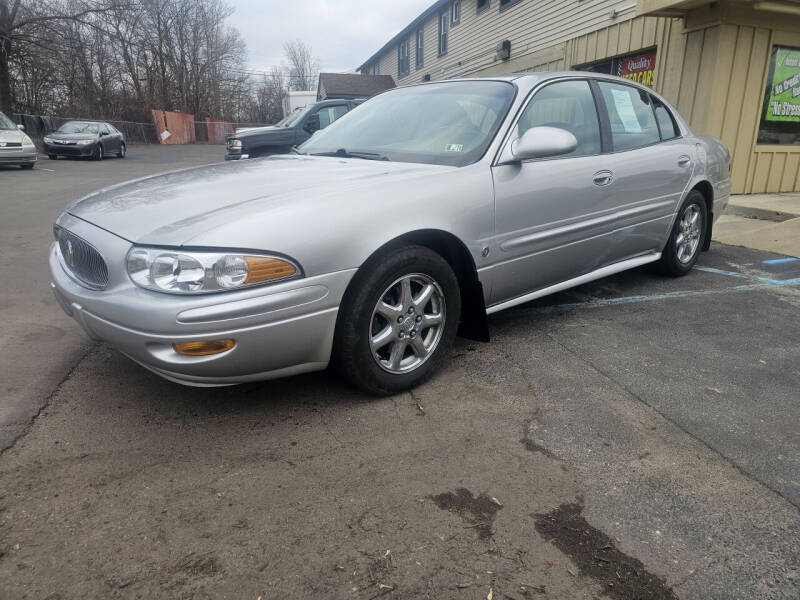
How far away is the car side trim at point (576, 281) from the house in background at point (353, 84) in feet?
86.3

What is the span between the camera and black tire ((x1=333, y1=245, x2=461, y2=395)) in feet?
8.38

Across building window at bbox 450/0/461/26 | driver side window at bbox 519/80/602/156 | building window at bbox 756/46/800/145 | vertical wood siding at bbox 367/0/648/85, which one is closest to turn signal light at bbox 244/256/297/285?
driver side window at bbox 519/80/602/156

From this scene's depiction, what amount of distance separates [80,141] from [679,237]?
1988 centimetres

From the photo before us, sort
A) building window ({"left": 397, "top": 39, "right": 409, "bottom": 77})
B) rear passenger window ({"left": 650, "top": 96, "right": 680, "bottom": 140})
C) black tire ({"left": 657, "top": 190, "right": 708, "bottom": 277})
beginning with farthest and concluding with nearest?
building window ({"left": 397, "top": 39, "right": 409, "bottom": 77}), black tire ({"left": 657, "top": 190, "right": 708, "bottom": 277}), rear passenger window ({"left": 650, "top": 96, "right": 680, "bottom": 140})

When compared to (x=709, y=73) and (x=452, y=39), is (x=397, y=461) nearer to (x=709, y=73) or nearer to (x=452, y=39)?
(x=709, y=73)

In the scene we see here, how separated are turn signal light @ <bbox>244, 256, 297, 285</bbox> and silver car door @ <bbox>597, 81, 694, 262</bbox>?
247 cm

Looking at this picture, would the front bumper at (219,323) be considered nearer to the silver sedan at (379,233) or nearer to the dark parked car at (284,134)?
the silver sedan at (379,233)

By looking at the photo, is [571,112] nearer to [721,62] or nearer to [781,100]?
[721,62]

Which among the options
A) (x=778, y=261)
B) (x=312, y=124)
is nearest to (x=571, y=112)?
(x=778, y=261)

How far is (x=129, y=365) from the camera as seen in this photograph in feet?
10.3

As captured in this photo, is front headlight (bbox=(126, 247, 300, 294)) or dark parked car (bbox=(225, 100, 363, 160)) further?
dark parked car (bbox=(225, 100, 363, 160))

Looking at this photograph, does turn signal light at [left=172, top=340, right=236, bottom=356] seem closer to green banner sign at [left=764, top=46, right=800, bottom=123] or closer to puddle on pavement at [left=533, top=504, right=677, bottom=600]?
puddle on pavement at [left=533, top=504, right=677, bottom=600]

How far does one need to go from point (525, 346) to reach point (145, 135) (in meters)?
40.7

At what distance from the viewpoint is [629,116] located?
13.8 ft
